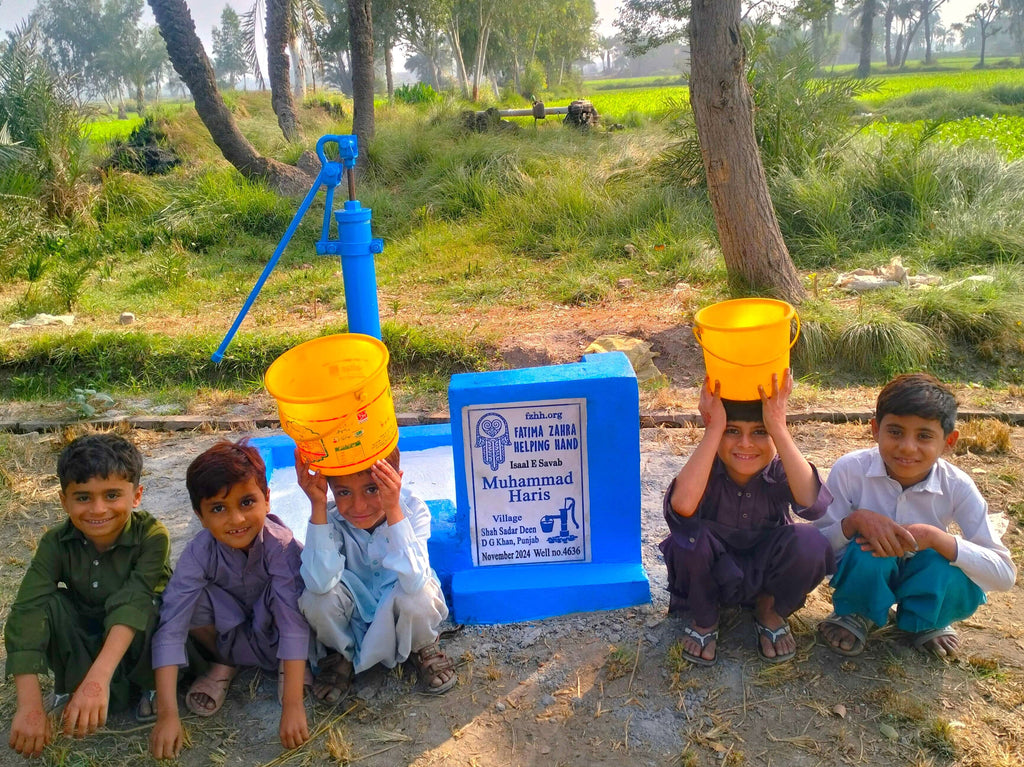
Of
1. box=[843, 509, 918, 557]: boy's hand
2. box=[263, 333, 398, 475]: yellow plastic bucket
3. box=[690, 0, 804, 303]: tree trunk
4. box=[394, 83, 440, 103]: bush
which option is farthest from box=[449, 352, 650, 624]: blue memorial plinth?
box=[394, 83, 440, 103]: bush

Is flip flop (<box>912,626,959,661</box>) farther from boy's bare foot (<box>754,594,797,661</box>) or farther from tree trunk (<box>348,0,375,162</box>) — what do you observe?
tree trunk (<box>348,0,375,162</box>)

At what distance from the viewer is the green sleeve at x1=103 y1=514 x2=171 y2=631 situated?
6.99 ft

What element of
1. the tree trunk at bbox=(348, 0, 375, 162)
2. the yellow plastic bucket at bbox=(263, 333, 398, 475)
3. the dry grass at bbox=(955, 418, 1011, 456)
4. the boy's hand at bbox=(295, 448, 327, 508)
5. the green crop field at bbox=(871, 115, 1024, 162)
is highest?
the tree trunk at bbox=(348, 0, 375, 162)

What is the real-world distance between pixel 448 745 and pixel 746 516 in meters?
1.07

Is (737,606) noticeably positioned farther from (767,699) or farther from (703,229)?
(703,229)

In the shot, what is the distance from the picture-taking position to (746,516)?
2350 mm

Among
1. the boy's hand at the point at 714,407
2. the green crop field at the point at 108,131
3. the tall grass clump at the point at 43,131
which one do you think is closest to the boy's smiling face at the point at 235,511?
the boy's hand at the point at 714,407

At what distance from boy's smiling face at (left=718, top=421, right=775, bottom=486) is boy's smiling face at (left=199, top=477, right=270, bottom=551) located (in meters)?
1.30

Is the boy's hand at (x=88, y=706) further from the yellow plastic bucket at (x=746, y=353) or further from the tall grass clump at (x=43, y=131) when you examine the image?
the tall grass clump at (x=43, y=131)

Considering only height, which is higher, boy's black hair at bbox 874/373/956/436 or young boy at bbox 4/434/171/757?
boy's black hair at bbox 874/373/956/436

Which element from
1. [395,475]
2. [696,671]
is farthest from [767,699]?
[395,475]

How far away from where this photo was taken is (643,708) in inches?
87.3

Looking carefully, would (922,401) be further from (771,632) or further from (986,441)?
(986,441)

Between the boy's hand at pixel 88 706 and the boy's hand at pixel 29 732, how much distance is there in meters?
0.06
